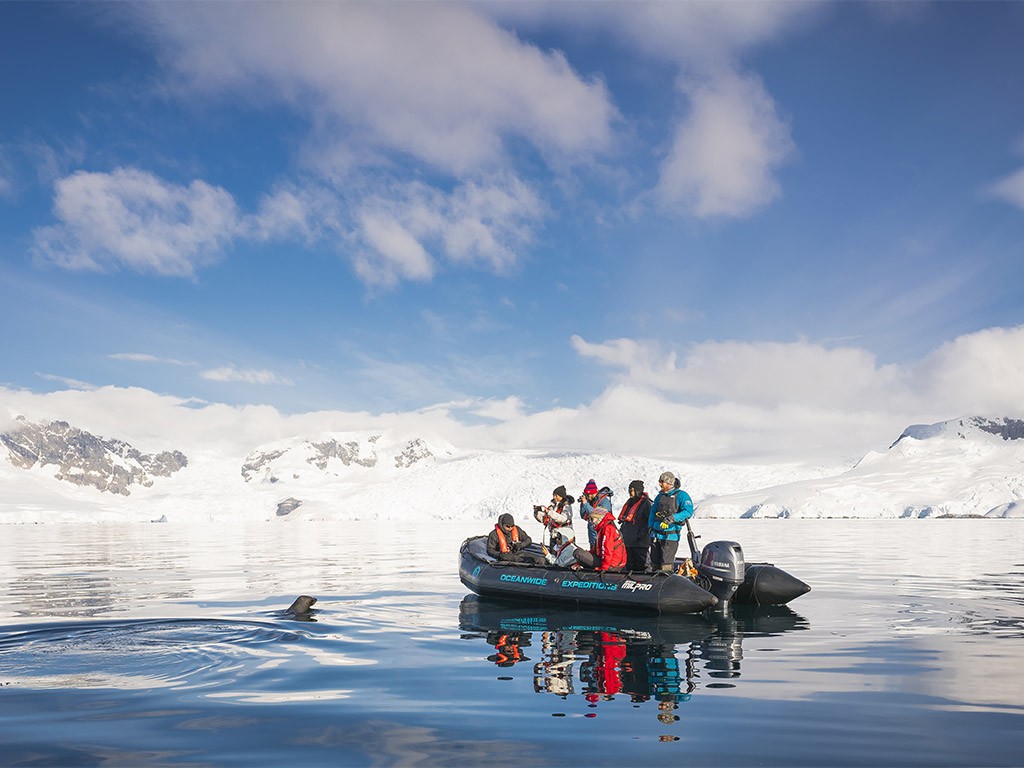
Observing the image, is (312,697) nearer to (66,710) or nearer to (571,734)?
(66,710)

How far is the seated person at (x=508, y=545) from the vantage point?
19.9 meters

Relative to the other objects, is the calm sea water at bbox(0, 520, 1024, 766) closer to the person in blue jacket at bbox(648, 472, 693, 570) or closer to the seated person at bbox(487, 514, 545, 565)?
the seated person at bbox(487, 514, 545, 565)

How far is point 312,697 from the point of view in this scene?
9086 millimetres

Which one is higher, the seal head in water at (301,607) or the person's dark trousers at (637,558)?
the person's dark trousers at (637,558)

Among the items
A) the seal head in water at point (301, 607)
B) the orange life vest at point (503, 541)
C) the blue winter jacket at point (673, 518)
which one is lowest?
the seal head in water at point (301, 607)

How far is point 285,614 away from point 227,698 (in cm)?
732

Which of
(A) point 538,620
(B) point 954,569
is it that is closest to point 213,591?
(A) point 538,620

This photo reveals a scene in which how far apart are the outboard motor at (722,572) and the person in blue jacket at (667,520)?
0.76 m

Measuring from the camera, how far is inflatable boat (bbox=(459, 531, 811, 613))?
15.2 m

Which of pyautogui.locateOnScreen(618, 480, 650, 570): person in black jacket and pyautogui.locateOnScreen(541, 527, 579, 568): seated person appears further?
pyautogui.locateOnScreen(541, 527, 579, 568): seated person

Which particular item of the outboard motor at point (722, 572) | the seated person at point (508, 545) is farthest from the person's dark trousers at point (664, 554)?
the seated person at point (508, 545)

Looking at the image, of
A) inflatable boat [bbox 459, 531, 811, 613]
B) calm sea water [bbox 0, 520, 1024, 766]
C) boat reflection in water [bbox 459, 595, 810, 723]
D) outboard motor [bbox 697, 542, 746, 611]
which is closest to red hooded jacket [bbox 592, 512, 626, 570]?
inflatable boat [bbox 459, 531, 811, 613]

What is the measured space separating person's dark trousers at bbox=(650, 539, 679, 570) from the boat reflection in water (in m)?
1.52

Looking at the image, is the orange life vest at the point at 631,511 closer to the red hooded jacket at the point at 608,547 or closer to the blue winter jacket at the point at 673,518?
the blue winter jacket at the point at 673,518
